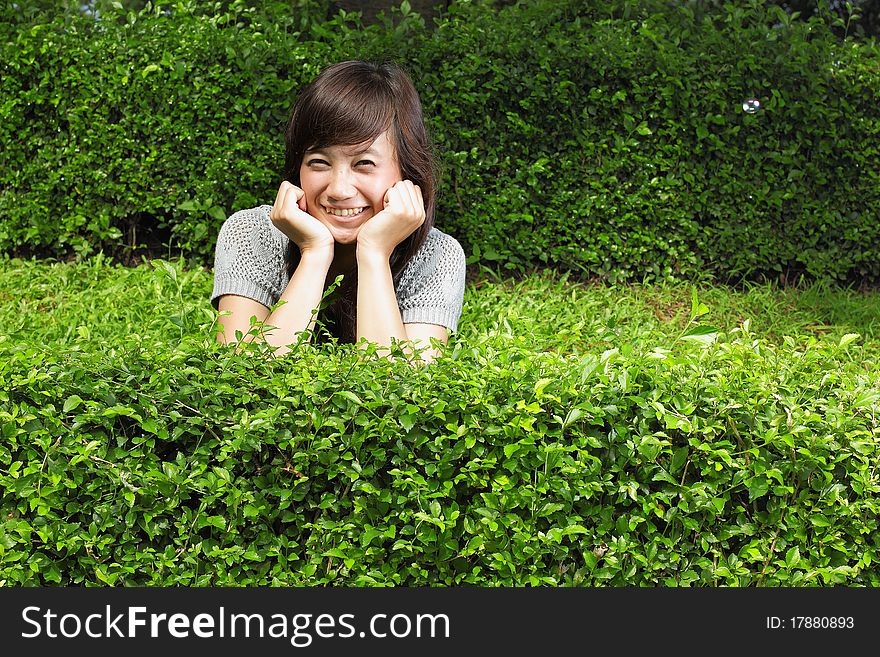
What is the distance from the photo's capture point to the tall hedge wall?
4895mm

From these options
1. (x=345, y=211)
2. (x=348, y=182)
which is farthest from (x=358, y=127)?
(x=345, y=211)

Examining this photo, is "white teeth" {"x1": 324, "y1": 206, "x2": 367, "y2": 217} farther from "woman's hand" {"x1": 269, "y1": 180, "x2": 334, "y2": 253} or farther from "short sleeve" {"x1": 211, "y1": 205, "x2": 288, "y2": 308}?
"short sleeve" {"x1": 211, "y1": 205, "x2": 288, "y2": 308}

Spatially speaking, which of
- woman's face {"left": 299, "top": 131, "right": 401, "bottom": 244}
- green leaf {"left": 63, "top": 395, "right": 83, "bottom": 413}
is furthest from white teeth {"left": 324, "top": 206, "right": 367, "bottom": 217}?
Answer: green leaf {"left": 63, "top": 395, "right": 83, "bottom": 413}

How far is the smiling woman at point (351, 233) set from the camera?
312 cm

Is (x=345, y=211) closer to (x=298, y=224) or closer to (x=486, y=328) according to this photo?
(x=298, y=224)

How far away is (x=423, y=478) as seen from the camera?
7.57 ft

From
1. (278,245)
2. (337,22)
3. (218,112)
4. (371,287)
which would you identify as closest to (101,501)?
(371,287)

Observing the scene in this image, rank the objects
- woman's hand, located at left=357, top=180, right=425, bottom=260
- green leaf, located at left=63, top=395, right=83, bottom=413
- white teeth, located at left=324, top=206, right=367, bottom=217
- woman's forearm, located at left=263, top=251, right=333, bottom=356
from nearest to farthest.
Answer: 1. green leaf, located at left=63, top=395, right=83, bottom=413
2. woman's forearm, located at left=263, top=251, right=333, bottom=356
3. woman's hand, located at left=357, top=180, right=425, bottom=260
4. white teeth, located at left=324, top=206, right=367, bottom=217

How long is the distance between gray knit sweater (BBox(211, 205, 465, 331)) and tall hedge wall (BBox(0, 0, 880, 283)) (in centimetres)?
140

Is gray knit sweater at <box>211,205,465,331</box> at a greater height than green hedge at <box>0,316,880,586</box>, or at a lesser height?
greater

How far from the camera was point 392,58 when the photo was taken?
4.86 metres

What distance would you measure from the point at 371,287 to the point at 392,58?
220 cm

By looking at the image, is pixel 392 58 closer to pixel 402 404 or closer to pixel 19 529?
pixel 402 404

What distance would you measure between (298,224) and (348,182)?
24cm
